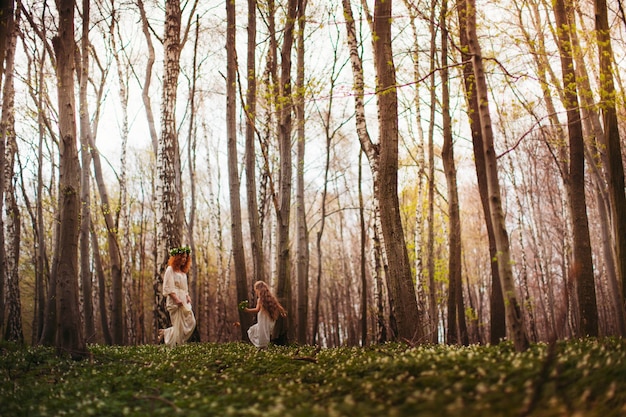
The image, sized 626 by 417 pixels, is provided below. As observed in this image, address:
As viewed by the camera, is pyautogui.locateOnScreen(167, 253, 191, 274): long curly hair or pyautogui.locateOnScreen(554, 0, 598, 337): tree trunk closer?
pyautogui.locateOnScreen(554, 0, 598, 337): tree trunk

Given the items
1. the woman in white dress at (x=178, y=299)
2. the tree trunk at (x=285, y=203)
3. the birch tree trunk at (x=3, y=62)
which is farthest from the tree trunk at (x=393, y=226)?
the birch tree trunk at (x=3, y=62)

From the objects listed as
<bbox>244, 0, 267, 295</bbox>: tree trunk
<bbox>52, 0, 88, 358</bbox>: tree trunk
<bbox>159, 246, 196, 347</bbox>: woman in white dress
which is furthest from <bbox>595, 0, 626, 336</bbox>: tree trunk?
<bbox>52, 0, 88, 358</bbox>: tree trunk

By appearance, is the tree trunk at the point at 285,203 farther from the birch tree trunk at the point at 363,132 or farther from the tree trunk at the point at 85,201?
the tree trunk at the point at 85,201

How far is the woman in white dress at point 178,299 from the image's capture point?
35.7 feet

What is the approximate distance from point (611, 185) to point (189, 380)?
7958mm

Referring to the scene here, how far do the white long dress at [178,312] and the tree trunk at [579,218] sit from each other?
310 inches

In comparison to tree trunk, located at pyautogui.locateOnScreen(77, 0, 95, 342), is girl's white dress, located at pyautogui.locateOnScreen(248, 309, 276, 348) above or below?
below

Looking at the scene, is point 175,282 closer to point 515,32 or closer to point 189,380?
point 189,380

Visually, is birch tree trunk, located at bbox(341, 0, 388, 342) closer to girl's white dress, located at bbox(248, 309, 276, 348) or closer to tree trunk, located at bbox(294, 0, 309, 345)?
tree trunk, located at bbox(294, 0, 309, 345)

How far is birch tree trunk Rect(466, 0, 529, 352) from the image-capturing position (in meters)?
5.70

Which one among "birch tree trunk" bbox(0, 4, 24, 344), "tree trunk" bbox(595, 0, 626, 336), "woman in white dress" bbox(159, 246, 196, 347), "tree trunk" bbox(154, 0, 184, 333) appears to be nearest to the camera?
"tree trunk" bbox(595, 0, 626, 336)

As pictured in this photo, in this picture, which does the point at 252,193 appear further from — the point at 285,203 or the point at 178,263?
the point at 178,263

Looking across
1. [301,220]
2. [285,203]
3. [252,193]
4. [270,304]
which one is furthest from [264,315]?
[301,220]

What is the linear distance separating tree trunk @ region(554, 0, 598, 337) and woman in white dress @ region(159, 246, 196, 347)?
25.7ft
